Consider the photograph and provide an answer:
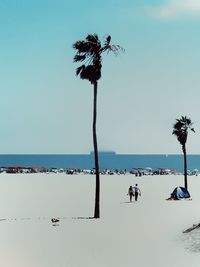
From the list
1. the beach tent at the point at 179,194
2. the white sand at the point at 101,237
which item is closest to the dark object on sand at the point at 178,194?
the beach tent at the point at 179,194

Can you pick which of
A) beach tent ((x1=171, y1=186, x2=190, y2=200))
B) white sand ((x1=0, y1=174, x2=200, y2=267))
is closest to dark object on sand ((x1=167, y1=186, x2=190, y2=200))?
beach tent ((x1=171, y1=186, x2=190, y2=200))

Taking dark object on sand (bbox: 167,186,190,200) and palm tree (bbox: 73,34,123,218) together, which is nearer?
palm tree (bbox: 73,34,123,218)

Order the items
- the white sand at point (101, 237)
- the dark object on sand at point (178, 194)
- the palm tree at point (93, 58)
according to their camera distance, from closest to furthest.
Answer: the white sand at point (101, 237)
the palm tree at point (93, 58)
the dark object on sand at point (178, 194)

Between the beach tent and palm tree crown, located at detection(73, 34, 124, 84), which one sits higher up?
palm tree crown, located at detection(73, 34, 124, 84)

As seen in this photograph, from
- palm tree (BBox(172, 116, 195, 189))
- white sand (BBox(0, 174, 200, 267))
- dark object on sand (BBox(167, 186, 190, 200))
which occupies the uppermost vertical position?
palm tree (BBox(172, 116, 195, 189))

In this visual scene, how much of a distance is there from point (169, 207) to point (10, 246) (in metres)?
18.4

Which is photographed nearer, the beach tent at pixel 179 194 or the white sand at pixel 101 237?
the white sand at pixel 101 237

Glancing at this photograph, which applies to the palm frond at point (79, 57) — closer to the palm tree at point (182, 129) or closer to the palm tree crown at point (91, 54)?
the palm tree crown at point (91, 54)

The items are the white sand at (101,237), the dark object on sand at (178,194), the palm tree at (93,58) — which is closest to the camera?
the white sand at (101,237)

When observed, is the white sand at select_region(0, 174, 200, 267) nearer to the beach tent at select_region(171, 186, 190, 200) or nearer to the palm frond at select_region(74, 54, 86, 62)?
the beach tent at select_region(171, 186, 190, 200)

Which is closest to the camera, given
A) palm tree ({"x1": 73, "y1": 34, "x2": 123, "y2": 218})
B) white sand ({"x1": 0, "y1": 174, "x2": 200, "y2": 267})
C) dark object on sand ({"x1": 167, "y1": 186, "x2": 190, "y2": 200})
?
white sand ({"x1": 0, "y1": 174, "x2": 200, "y2": 267})

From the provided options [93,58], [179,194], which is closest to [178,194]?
[179,194]

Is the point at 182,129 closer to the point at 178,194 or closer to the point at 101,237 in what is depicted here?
the point at 178,194

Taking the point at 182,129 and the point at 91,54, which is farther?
the point at 182,129
